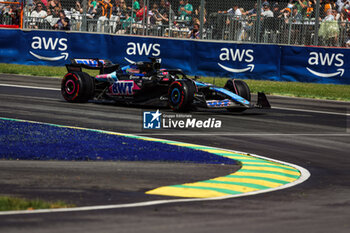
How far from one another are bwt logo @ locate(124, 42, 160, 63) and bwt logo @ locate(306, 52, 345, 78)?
525 centimetres

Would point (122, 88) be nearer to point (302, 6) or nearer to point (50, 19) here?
point (302, 6)

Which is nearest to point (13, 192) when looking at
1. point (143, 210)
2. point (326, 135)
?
point (143, 210)

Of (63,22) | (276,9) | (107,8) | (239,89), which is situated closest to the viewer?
(239,89)

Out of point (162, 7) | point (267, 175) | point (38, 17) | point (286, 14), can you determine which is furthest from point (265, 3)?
point (267, 175)

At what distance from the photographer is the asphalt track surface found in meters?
5.70

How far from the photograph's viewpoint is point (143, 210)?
617 cm

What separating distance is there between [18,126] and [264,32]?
12562 mm

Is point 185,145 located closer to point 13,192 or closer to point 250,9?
point 13,192

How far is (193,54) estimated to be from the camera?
23.0 metres

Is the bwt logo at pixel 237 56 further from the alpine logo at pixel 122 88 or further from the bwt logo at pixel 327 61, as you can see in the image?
the alpine logo at pixel 122 88

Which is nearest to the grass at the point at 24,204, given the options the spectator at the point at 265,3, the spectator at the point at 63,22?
the spectator at the point at 265,3

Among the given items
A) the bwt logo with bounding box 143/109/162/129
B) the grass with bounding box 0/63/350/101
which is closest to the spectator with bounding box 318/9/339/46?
the grass with bounding box 0/63/350/101

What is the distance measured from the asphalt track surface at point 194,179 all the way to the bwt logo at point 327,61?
6014 millimetres

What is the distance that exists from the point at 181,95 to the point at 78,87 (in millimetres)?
2842
